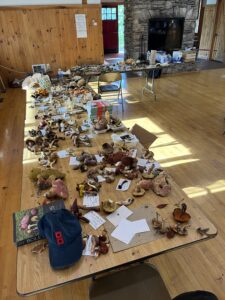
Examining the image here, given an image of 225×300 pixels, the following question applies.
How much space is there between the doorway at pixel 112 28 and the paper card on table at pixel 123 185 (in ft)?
29.6

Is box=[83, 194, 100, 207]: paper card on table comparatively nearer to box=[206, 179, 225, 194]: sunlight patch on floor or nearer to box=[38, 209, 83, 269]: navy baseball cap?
box=[38, 209, 83, 269]: navy baseball cap

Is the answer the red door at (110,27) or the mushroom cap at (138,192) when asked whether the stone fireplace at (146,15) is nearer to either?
the red door at (110,27)

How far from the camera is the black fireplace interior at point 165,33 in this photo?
6.82 meters

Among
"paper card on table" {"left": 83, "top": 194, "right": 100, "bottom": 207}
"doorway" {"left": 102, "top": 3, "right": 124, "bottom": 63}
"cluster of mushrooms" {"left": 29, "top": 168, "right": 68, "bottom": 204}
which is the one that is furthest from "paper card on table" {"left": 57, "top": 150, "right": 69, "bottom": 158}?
"doorway" {"left": 102, "top": 3, "right": 124, "bottom": 63}

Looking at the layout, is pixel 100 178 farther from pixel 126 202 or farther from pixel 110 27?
pixel 110 27

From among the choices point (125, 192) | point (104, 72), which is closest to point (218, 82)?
point (104, 72)

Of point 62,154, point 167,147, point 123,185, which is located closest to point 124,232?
point 123,185

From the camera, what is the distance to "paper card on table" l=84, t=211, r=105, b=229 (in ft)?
4.10

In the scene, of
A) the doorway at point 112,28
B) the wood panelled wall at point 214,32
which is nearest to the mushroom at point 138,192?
the wood panelled wall at point 214,32

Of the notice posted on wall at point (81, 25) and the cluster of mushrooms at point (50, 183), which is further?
the notice posted on wall at point (81, 25)

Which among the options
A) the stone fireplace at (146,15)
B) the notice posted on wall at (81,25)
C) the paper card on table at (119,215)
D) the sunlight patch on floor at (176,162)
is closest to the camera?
the paper card on table at (119,215)

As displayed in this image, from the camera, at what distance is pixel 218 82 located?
6234 mm

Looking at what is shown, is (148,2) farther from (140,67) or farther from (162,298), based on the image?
(162,298)

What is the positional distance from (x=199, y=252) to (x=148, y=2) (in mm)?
6766
